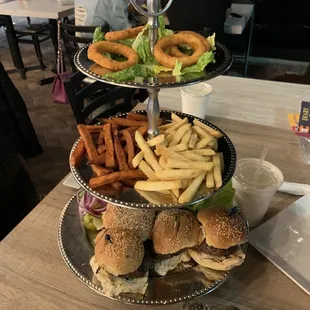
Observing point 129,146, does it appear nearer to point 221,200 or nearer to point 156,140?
point 156,140

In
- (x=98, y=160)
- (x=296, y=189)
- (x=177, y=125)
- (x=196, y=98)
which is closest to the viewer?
(x=98, y=160)

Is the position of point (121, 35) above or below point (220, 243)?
above

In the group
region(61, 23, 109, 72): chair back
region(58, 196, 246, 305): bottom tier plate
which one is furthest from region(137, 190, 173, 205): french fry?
region(61, 23, 109, 72): chair back

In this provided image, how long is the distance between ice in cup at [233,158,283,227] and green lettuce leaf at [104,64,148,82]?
438mm

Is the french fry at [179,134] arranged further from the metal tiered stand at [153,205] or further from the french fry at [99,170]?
the french fry at [99,170]

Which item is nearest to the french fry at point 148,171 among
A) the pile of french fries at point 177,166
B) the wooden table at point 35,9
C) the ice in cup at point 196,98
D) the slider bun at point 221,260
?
the pile of french fries at point 177,166

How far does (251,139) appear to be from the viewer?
52.4 inches

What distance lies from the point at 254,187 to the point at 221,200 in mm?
106

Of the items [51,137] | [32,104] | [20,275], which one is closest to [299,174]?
[20,275]

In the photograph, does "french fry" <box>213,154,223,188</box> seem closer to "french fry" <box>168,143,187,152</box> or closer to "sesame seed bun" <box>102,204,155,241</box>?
"french fry" <box>168,143,187,152</box>

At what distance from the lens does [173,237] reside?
772 mm

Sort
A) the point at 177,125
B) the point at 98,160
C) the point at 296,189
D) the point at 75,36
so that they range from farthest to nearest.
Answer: the point at 75,36, the point at 296,189, the point at 177,125, the point at 98,160

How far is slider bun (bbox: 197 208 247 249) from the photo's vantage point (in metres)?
0.76

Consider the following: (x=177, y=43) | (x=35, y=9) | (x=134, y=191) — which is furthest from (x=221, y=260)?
(x=35, y=9)
